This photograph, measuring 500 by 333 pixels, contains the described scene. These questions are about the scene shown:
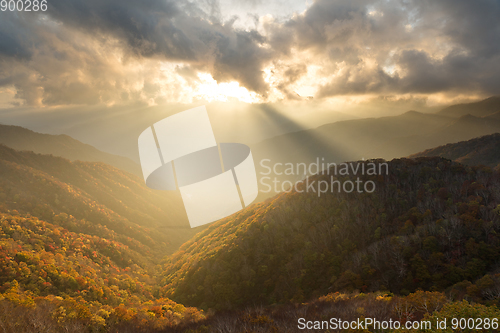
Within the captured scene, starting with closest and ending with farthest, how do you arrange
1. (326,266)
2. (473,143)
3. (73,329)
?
(73,329) → (326,266) → (473,143)

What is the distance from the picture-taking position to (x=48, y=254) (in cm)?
3294

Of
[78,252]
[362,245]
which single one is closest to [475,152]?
[362,245]

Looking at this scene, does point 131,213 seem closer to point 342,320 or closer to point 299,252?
point 299,252

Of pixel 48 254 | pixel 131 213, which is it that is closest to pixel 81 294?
pixel 48 254

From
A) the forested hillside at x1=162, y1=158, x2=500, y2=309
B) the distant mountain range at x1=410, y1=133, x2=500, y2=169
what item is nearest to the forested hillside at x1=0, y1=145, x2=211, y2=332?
the forested hillside at x1=162, y1=158, x2=500, y2=309

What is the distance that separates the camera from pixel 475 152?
132 m

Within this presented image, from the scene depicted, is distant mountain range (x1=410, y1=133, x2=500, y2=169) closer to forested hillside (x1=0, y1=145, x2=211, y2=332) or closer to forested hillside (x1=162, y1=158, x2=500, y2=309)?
forested hillside (x1=162, y1=158, x2=500, y2=309)

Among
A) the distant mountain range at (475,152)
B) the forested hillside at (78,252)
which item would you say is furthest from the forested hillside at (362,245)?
the distant mountain range at (475,152)

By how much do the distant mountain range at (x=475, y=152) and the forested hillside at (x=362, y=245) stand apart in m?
97.9

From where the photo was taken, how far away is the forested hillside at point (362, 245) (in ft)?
101

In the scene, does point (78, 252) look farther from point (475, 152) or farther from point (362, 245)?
point (475, 152)

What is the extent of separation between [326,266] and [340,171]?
91.8 ft

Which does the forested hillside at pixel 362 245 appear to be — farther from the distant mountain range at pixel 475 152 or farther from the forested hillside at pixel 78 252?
the distant mountain range at pixel 475 152

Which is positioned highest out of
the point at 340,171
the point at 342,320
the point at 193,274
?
the point at 340,171
